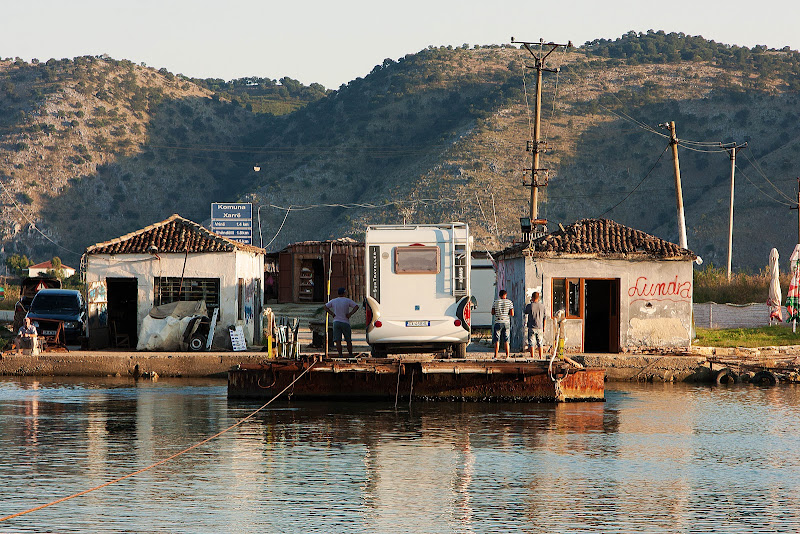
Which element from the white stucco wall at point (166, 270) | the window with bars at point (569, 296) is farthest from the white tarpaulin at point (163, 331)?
the window with bars at point (569, 296)

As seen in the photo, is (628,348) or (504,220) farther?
(504,220)

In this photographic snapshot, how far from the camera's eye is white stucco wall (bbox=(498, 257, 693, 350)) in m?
30.3

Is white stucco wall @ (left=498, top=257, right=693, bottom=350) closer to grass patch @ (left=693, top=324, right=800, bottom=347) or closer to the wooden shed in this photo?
grass patch @ (left=693, top=324, right=800, bottom=347)

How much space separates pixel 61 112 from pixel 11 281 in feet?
162

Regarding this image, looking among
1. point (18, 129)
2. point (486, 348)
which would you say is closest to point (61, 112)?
point (18, 129)

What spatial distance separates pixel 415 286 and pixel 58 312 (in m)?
15.4

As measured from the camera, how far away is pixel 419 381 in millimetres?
21891

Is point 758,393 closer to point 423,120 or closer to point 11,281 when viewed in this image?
point 11,281

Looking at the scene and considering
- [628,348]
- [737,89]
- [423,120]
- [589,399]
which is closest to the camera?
[589,399]

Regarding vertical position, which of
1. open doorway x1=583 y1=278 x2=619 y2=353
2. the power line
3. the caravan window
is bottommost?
open doorway x1=583 y1=278 x2=619 y2=353

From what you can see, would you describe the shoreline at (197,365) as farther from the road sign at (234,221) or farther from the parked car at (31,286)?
the road sign at (234,221)

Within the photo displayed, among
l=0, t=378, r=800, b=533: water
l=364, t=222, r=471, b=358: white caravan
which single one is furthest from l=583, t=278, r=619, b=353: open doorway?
l=364, t=222, r=471, b=358: white caravan

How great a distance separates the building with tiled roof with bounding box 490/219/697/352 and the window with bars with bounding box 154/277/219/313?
958 cm

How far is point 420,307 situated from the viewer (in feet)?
76.2
